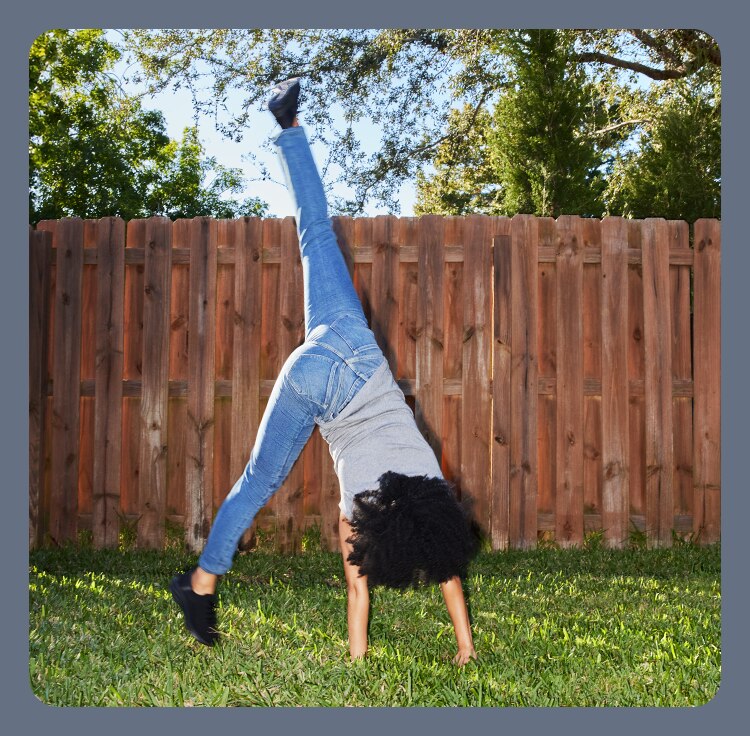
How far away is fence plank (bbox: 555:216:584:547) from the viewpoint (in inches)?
176

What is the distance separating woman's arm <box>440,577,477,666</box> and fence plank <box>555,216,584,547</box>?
191cm

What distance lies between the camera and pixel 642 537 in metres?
4.40

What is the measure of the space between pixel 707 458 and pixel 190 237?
123 inches

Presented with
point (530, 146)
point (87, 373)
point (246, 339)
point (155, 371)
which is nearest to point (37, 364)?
point (87, 373)

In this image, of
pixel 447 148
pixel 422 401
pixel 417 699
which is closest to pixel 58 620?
pixel 417 699

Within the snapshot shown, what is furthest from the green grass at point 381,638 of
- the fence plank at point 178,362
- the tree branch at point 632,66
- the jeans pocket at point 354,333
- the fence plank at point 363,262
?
the tree branch at point 632,66

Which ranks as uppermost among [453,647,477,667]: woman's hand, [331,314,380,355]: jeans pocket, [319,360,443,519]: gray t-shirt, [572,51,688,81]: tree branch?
[572,51,688,81]: tree branch

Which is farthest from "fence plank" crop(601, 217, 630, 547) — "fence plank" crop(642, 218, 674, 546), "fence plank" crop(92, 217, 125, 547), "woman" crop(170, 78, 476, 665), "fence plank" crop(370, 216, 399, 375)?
"fence plank" crop(92, 217, 125, 547)

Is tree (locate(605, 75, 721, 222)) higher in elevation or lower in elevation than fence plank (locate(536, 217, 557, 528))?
higher

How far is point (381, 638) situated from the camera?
3041 millimetres

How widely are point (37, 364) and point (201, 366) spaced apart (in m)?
0.85

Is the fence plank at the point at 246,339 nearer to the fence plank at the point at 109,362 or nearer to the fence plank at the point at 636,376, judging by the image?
the fence plank at the point at 109,362

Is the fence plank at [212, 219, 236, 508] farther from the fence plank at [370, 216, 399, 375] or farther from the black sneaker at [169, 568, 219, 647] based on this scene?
the black sneaker at [169, 568, 219, 647]

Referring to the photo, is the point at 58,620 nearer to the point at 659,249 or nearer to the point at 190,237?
the point at 190,237
